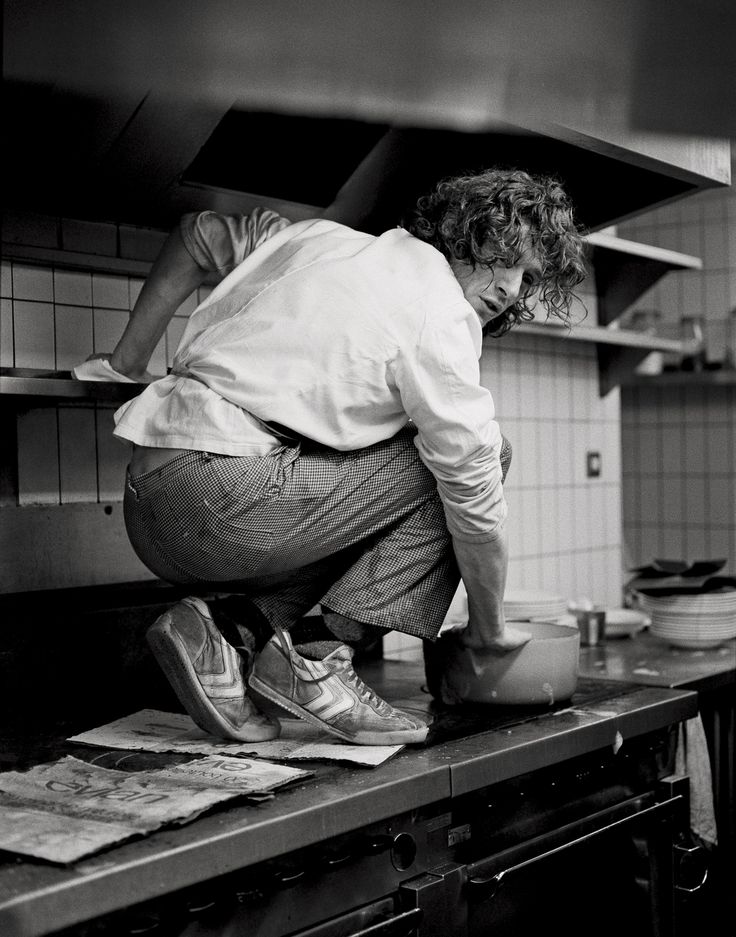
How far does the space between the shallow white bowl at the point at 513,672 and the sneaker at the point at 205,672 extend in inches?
14.1

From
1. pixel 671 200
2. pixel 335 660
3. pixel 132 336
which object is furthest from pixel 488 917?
pixel 671 200

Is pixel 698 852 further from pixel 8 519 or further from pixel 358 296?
pixel 8 519

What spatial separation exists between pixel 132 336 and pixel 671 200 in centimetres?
119

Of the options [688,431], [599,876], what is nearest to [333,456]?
[599,876]

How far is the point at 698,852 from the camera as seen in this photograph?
1.79 meters

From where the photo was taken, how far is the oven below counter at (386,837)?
0.99 metres

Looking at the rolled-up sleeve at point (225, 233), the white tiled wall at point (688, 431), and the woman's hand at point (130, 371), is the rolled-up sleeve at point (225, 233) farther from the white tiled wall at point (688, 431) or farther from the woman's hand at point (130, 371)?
the white tiled wall at point (688, 431)

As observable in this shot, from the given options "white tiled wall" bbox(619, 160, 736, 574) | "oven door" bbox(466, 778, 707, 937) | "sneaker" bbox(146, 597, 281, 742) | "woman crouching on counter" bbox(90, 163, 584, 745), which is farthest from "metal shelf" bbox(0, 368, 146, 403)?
"white tiled wall" bbox(619, 160, 736, 574)

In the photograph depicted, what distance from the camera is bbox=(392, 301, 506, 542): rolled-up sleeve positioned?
133 cm

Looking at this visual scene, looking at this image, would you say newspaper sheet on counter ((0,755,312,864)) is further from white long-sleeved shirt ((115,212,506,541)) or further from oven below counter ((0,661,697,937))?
white long-sleeved shirt ((115,212,506,541))

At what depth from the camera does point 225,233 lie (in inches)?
67.8

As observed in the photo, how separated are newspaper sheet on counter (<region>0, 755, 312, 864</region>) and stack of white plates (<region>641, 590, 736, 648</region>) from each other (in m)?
1.46

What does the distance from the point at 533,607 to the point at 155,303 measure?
3.99ft

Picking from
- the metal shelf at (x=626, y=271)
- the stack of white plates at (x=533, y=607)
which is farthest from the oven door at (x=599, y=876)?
the metal shelf at (x=626, y=271)
